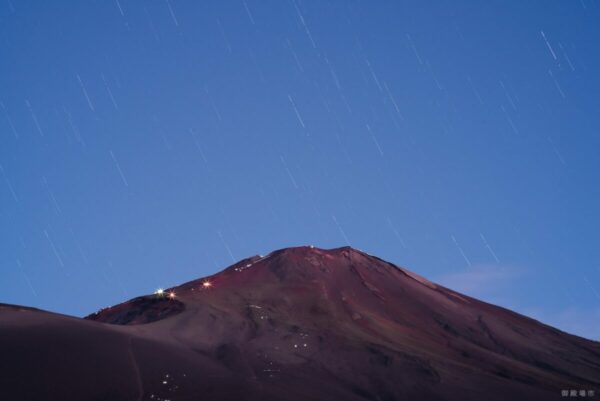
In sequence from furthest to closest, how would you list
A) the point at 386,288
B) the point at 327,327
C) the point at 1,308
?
the point at 386,288
the point at 327,327
the point at 1,308

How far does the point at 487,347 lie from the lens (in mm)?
32656

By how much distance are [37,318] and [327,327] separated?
44.5 feet

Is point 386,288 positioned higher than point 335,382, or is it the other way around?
point 386,288

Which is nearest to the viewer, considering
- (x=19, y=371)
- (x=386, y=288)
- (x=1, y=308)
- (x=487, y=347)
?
(x=19, y=371)

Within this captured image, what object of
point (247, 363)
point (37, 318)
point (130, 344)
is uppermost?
point (37, 318)

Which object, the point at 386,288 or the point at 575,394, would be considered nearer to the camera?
the point at 575,394

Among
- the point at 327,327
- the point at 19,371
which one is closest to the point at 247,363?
the point at 327,327

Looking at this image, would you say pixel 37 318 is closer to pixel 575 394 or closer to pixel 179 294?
pixel 179 294

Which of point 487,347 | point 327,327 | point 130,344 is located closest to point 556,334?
point 487,347

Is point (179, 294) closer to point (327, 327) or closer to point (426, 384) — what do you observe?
point (327, 327)

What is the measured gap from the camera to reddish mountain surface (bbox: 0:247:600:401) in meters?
20.7

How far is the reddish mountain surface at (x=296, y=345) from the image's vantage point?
2073 centimetres

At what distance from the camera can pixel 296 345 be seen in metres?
26.5

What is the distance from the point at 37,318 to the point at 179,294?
9.27 m
